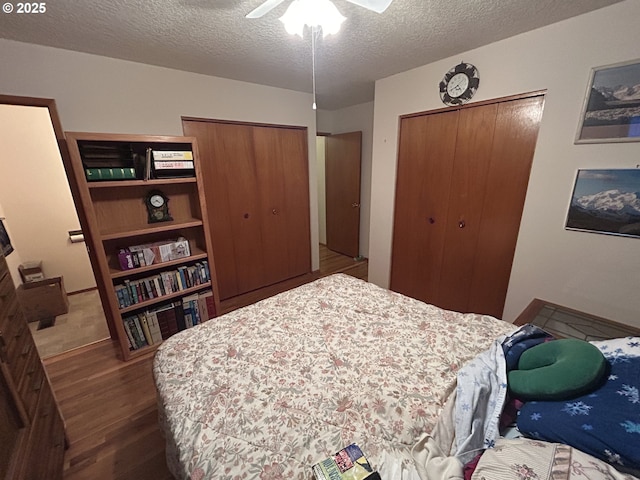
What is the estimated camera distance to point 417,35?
5.68 feet

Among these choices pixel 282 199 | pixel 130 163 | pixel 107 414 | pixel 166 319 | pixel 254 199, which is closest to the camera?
pixel 107 414

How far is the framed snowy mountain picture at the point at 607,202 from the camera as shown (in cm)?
149

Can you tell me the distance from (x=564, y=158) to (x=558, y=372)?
156 centimetres

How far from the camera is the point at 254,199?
118 inches

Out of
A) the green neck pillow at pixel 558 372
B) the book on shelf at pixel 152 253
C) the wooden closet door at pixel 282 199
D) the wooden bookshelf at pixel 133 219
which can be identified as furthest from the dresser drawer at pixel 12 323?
the wooden closet door at pixel 282 199

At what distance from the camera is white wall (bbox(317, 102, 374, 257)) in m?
3.68

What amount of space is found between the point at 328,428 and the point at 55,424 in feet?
4.75

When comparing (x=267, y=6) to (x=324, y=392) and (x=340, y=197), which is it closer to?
(x=324, y=392)

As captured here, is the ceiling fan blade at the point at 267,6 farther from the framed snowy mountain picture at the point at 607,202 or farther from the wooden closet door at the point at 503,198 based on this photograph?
the framed snowy mountain picture at the point at 607,202

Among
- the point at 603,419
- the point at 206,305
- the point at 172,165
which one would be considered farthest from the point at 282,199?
the point at 603,419

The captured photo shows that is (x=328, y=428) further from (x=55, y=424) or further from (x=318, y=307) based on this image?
(x=55, y=424)

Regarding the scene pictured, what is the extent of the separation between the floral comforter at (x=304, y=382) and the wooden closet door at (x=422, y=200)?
3.74 ft

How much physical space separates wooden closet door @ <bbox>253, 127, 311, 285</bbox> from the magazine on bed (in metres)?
2.58
